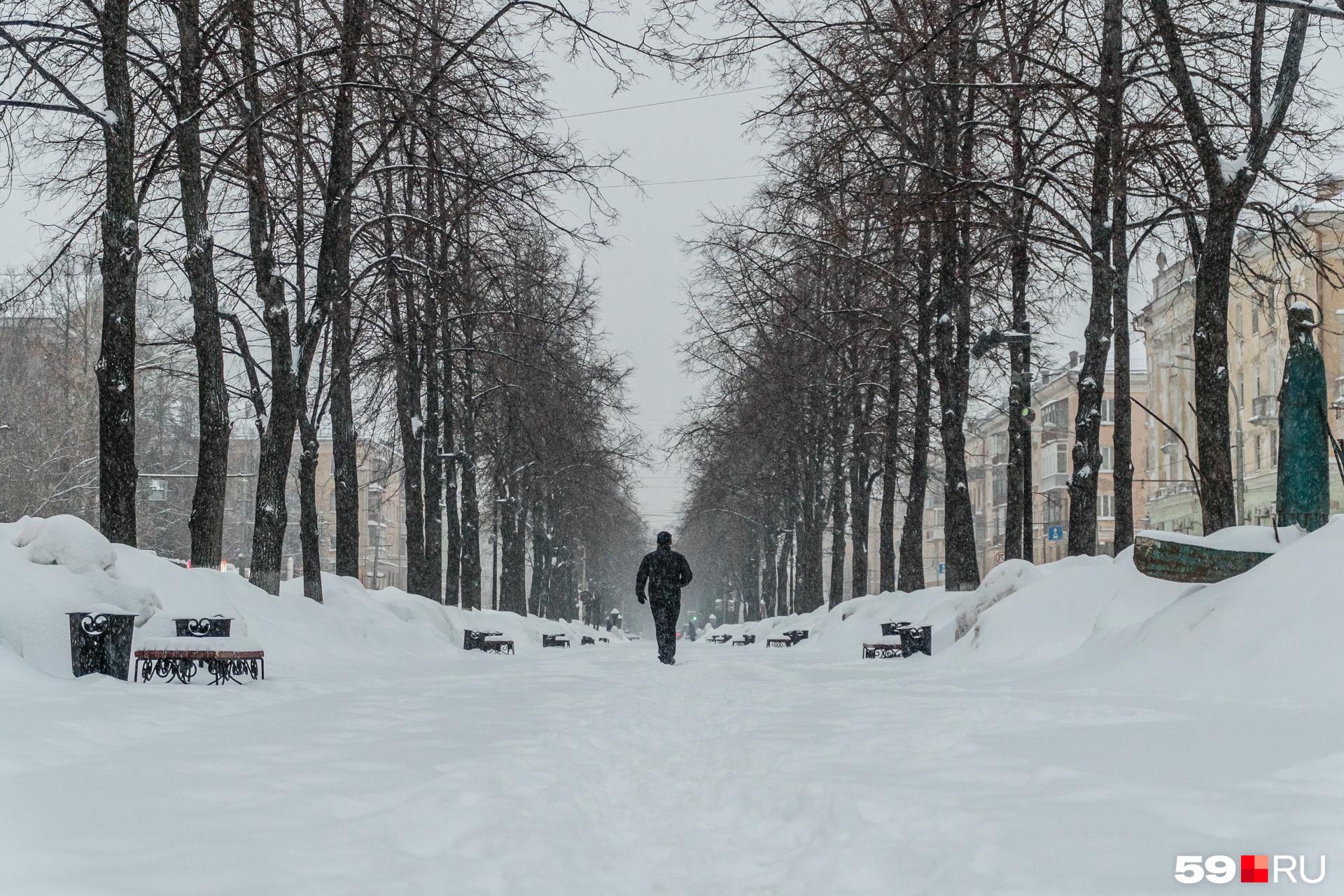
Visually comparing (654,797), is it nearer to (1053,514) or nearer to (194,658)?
(194,658)

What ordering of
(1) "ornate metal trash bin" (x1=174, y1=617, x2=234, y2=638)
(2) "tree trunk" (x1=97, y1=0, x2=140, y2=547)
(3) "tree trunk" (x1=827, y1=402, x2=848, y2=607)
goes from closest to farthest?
(1) "ornate metal trash bin" (x1=174, y1=617, x2=234, y2=638) < (2) "tree trunk" (x1=97, y1=0, x2=140, y2=547) < (3) "tree trunk" (x1=827, y1=402, x2=848, y2=607)

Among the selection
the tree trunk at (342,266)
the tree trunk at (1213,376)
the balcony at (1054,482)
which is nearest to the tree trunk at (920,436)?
the tree trunk at (1213,376)

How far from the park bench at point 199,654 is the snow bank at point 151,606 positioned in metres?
0.17

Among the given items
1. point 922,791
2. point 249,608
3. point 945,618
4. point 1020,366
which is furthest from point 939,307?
point 922,791

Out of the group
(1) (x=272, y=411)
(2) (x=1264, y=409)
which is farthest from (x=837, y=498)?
(2) (x=1264, y=409)

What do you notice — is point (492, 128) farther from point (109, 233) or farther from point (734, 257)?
point (734, 257)

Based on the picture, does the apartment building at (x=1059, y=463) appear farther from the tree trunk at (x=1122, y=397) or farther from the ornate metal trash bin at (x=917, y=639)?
the ornate metal trash bin at (x=917, y=639)

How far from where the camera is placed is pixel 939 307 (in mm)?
24344

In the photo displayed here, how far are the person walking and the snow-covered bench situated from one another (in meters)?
7.07

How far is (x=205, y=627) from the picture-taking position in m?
13.4

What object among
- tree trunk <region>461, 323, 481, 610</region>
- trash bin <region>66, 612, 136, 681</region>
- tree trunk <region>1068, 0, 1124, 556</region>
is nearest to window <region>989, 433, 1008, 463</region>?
tree trunk <region>461, 323, 481, 610</region>

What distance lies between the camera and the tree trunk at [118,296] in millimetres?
15617

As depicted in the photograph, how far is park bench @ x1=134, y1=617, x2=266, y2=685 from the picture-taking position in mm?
12148

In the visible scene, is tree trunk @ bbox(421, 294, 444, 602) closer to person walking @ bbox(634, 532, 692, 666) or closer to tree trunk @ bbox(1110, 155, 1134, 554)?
person walking @ bbox(634, 532, 692, 666)
